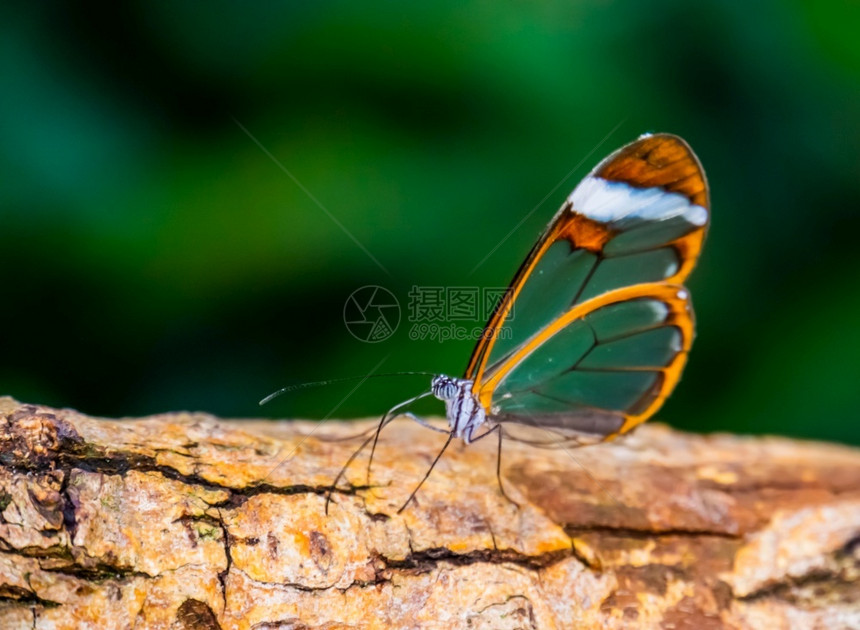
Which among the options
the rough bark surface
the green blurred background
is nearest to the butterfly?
the rough bark surface

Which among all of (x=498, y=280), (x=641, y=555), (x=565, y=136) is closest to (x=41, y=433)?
(x=641, y=555)

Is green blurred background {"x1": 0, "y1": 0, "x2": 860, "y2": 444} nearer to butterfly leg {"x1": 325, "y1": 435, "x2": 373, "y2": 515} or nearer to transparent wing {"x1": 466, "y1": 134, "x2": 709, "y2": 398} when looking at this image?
transparent wing {"x1": 466, "y1": 134, "x2": 709, "y2": 398}

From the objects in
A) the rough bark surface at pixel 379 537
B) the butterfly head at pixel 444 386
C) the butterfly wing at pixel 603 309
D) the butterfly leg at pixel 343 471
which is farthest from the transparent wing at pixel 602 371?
the butterfly leg at pixel 343 471

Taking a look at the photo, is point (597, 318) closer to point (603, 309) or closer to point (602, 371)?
point (603, 309)

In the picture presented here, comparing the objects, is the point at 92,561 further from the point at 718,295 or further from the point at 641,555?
the point at 718,295

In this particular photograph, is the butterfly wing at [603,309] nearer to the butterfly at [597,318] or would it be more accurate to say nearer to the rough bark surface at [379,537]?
the butterfly at [597,318]
